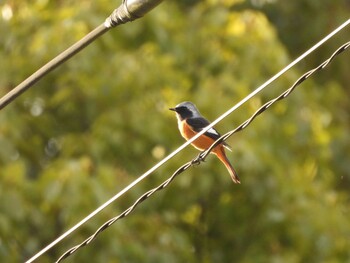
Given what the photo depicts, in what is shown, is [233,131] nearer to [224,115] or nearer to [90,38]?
[224,115]

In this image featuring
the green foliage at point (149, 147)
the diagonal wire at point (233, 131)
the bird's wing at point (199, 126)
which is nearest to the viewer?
the diagonal wire at point (233, 131)

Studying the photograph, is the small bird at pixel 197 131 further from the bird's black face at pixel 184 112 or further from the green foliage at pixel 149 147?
the green foliage at pixel 149 147

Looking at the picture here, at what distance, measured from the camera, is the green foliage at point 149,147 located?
10.2 meters

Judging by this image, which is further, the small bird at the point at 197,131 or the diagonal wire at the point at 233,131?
the small bird at the point at 197,131

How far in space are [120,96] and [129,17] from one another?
212 inches

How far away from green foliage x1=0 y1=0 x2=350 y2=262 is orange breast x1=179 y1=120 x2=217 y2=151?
1.57m

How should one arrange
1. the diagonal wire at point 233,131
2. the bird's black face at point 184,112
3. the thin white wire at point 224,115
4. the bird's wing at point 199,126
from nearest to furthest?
the thin white wire at point 224,115 < the diagonal wire at point 233,131 < the bird's wing at point 199,126 < the bird's black face at point 184,112

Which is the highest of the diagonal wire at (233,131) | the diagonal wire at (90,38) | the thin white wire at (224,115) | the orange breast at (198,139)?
the diagonal wire at (90,38)

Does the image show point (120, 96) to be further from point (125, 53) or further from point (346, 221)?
point (346, 221)

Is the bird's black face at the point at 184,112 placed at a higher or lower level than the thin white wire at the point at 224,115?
lower

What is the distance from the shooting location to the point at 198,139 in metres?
8.59

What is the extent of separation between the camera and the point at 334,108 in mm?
14344

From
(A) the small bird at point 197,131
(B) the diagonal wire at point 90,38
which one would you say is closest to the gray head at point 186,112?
(A) the small bird at point 197,131

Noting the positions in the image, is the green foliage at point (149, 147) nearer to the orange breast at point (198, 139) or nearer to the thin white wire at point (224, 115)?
the orange breast at point (198, 139)
